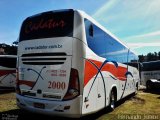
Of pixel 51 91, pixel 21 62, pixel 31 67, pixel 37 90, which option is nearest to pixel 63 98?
pixel 51 91

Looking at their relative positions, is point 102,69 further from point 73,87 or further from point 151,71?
point 151,71

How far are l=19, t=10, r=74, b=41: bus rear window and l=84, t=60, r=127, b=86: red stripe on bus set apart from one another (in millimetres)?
1205

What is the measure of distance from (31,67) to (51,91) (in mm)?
1142

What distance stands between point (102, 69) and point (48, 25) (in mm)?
2650

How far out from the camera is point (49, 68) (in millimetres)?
7477

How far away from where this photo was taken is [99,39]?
29.4 feet

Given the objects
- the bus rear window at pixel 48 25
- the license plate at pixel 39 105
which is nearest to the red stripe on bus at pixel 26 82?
the license plate at pixel 39 105

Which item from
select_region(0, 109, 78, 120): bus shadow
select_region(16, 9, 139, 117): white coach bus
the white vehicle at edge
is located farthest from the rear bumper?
the white vehicle at edge

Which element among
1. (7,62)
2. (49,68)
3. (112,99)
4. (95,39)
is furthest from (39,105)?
(7,62)

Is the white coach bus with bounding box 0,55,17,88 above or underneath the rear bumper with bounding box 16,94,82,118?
above

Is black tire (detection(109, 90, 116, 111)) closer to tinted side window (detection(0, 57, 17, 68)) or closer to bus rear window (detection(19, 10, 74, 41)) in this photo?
bus rear window (detection(19, 10, 74, 41))

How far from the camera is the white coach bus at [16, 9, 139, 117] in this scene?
7.17m

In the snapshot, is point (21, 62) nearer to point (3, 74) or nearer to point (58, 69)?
point (58, 69)

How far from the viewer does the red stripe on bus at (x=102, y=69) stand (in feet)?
24.8
